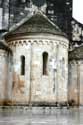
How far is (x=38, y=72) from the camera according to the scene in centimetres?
2642

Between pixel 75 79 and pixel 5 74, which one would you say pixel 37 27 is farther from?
pixel 75 79

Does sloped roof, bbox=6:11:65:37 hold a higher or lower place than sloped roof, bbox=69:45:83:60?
higher

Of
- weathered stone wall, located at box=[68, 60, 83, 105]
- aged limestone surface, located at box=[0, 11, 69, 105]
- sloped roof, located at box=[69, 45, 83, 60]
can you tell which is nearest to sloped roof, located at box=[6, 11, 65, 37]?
aged limestone surface, located at box=[0, 11, 69, 105]

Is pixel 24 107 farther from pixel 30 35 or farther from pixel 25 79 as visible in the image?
pixel 30 35

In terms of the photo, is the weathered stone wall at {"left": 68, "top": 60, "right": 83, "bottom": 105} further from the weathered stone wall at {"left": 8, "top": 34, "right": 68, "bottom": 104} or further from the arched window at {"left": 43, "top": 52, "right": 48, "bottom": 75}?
the arched window at {"left": 43, "top": 52, "right": 48, "bottom": 75}

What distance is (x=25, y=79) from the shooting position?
26641 mm

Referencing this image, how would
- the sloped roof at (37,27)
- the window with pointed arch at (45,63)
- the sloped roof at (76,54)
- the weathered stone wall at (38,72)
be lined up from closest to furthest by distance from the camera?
the weathered stone wall at (38,72)
the window with pointed arch at (45,63)
the sloped roof at (37,27)
the sloped roof at (76,54)

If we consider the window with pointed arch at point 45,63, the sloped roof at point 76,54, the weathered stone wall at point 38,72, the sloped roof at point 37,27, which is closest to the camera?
the weathered stone wall at point 38,72

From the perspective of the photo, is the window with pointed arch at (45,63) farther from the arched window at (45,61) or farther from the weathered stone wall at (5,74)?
the weathered stone wall at (5,74)

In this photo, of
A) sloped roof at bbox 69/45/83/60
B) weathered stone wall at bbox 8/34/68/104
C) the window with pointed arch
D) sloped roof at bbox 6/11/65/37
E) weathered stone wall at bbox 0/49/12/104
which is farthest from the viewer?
sloped roof at bbox 69/45/83/60

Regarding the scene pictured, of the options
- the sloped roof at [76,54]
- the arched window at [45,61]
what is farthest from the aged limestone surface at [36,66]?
the sloped roof at [76,54]

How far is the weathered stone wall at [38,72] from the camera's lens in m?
26.2

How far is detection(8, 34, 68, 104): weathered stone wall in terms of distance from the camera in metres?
26.2

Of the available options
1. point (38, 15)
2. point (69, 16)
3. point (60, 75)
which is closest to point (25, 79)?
point (60, 75)
